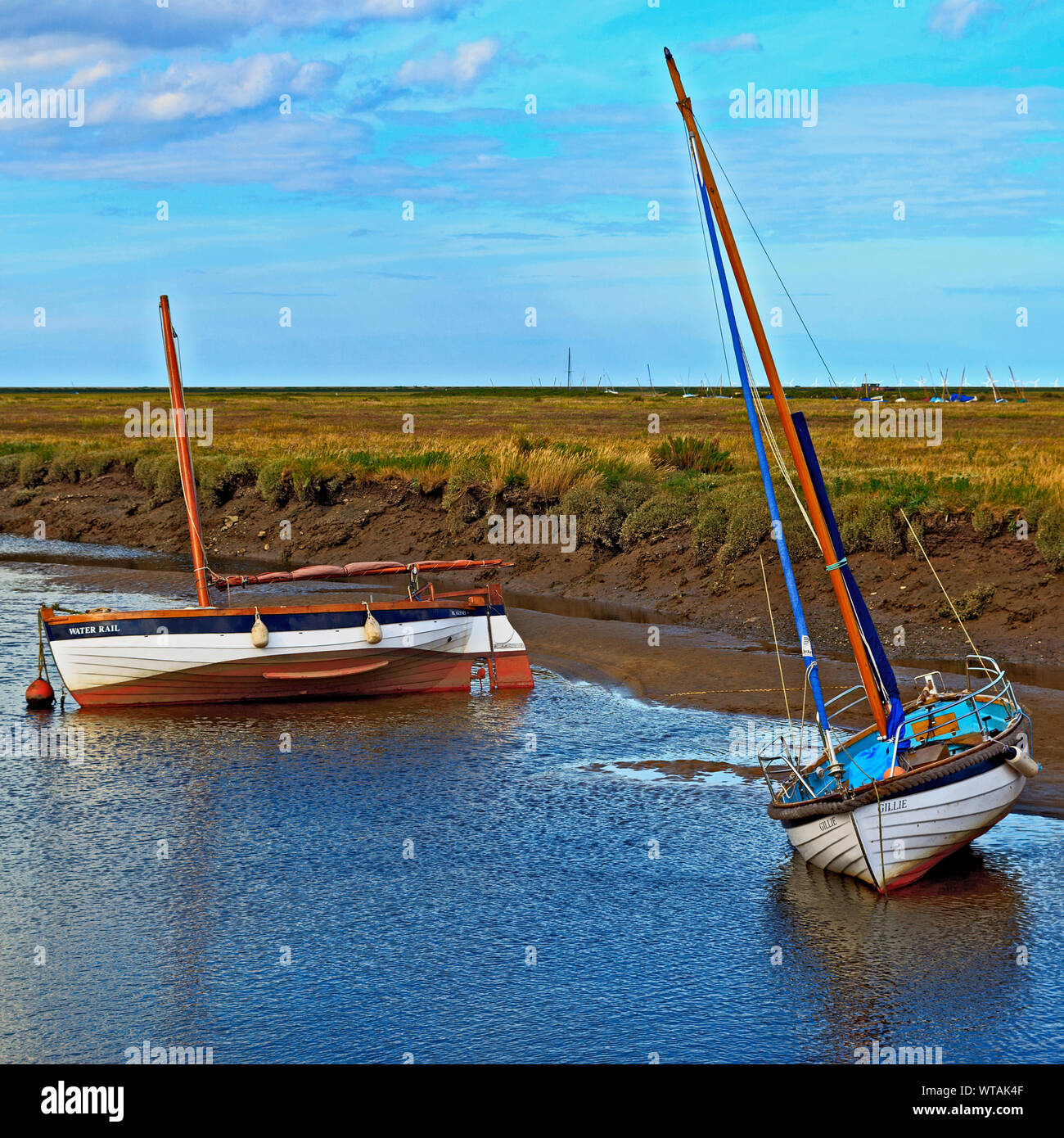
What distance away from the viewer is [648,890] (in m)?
11.8

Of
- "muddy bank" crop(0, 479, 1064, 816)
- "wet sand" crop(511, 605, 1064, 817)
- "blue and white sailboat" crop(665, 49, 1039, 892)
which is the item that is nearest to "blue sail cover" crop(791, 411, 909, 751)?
"blue and white sailboat" crop(665, 49, 1039, 892)

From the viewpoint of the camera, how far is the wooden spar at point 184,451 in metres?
21.6

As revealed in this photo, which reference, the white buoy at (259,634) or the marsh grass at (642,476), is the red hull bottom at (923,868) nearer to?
the white buoy at (259,634)

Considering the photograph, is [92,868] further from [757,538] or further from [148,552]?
[148,552]

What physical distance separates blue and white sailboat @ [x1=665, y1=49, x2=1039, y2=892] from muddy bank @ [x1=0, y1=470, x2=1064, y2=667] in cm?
945

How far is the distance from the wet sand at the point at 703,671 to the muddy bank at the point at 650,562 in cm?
127

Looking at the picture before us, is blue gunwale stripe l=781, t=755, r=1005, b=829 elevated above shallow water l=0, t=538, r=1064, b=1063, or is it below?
above

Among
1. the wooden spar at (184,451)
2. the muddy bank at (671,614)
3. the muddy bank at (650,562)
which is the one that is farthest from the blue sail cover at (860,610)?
the wooden spar at (184,451)

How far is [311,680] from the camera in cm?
2058

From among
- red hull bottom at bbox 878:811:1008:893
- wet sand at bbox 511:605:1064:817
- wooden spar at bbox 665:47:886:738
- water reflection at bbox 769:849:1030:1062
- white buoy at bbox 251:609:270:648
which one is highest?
wooden spar at bbox 665:47:886:738

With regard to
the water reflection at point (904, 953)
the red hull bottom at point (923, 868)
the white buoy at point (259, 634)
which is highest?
the white buoy at point (259, 634)

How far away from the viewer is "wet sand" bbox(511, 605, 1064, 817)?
57.5 ft

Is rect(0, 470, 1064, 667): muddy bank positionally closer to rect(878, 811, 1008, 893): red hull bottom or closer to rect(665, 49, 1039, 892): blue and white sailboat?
rect(665, 49, 1039, 892): blue and white sailboat
